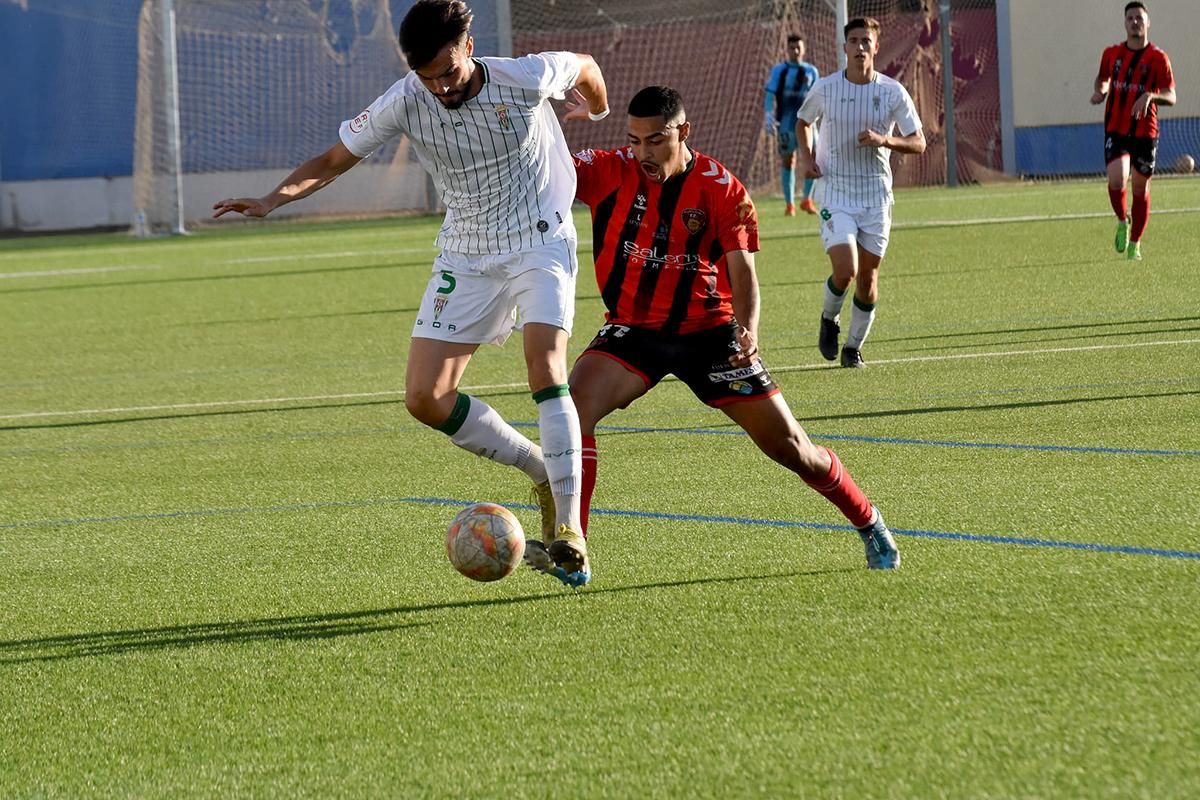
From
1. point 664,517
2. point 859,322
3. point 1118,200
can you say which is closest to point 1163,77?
point 1118,200

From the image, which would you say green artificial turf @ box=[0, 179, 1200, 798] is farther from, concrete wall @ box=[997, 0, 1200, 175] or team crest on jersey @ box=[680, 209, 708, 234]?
concrete wall @ box=[997, 0, 1200, 175]

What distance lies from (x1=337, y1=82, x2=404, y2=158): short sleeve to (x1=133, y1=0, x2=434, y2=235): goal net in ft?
96.9

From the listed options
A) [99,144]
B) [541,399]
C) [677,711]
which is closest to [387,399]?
[541,399]

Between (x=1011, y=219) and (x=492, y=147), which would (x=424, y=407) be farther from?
(x=1011, y=219)

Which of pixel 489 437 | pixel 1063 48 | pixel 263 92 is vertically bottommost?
pixel 489 437

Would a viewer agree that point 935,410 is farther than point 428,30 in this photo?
Yes

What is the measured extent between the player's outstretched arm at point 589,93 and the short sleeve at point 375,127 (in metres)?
0.69


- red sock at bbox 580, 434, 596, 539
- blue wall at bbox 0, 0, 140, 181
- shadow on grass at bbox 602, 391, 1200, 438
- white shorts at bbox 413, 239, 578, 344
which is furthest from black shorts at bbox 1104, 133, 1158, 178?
blue wall at bbox 0, 0, 140, 181

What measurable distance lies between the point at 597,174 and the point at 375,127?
784 mm

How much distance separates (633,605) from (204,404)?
6.67 metres

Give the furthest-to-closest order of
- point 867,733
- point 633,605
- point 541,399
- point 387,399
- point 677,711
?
point 387,399, point 541,399, point 633,605, point 677,711, point 867,733

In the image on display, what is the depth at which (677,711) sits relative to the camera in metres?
4.27

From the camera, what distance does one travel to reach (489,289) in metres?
6.23

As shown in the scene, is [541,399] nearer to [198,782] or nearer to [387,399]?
[198,782]
